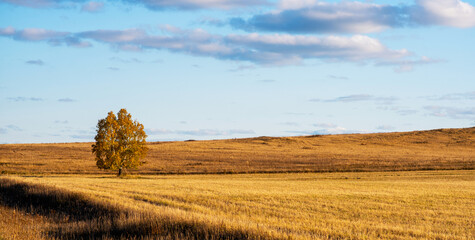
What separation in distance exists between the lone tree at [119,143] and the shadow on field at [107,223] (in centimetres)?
3182

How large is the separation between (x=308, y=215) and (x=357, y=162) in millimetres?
49362

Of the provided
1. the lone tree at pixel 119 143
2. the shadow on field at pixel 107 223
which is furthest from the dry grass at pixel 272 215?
the lone tree at pixel 119 143

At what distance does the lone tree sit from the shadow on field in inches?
1253

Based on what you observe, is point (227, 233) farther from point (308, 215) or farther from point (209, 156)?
point (209, 156)

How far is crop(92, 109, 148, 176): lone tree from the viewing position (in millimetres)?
52125

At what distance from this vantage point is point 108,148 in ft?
171

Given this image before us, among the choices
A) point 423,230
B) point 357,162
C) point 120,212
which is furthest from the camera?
point 357,162

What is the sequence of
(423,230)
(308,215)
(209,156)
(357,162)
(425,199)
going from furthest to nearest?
(209,156), (357,162), (425,199), (308,215), (423,230)

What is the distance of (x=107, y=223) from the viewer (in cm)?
1359

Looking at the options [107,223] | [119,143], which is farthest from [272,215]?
[119,143]

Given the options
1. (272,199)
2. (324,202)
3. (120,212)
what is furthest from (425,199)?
(120,212)

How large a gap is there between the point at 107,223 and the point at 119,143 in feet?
134

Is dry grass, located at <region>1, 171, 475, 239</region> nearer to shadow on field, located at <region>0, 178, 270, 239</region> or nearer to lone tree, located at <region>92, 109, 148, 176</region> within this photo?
shadow on field, located at <region>0, 178, 270, 239</region>

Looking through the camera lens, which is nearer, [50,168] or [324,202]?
[324,202]
